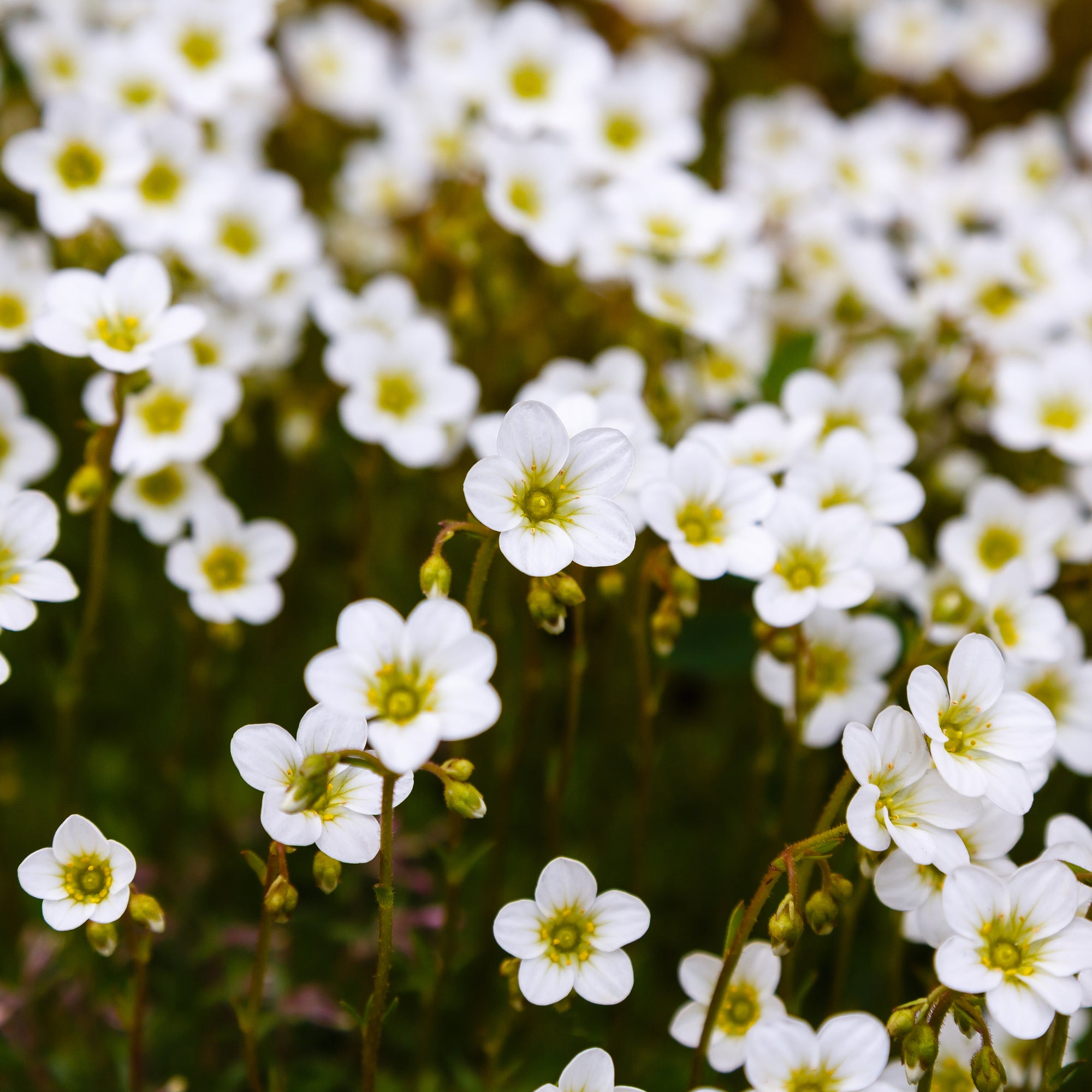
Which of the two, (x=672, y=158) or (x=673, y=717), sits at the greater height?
Answer: (x=672, y=158)

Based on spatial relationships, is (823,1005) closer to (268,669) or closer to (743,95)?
(268,669)

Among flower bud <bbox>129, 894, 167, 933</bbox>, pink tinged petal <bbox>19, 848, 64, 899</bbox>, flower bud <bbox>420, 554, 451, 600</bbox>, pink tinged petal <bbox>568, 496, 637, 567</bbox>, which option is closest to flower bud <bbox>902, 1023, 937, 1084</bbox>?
pink tinged petal <bbox>568, 496, 637, 567</bbox>

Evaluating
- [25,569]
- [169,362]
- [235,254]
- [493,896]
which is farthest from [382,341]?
[493,896]

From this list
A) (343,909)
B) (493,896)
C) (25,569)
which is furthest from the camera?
(343,909)

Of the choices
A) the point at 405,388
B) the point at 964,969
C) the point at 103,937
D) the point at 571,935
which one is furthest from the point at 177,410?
the point at 964,969

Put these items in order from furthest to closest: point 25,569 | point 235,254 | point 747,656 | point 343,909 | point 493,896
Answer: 1. point 235,254
2. point 343,909
3. point 747,656
4. point 493,896
5. point 25,569

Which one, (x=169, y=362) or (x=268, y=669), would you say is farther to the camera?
(x=268, y=669)

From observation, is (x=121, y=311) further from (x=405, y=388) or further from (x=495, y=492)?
(x=495, y=492)
